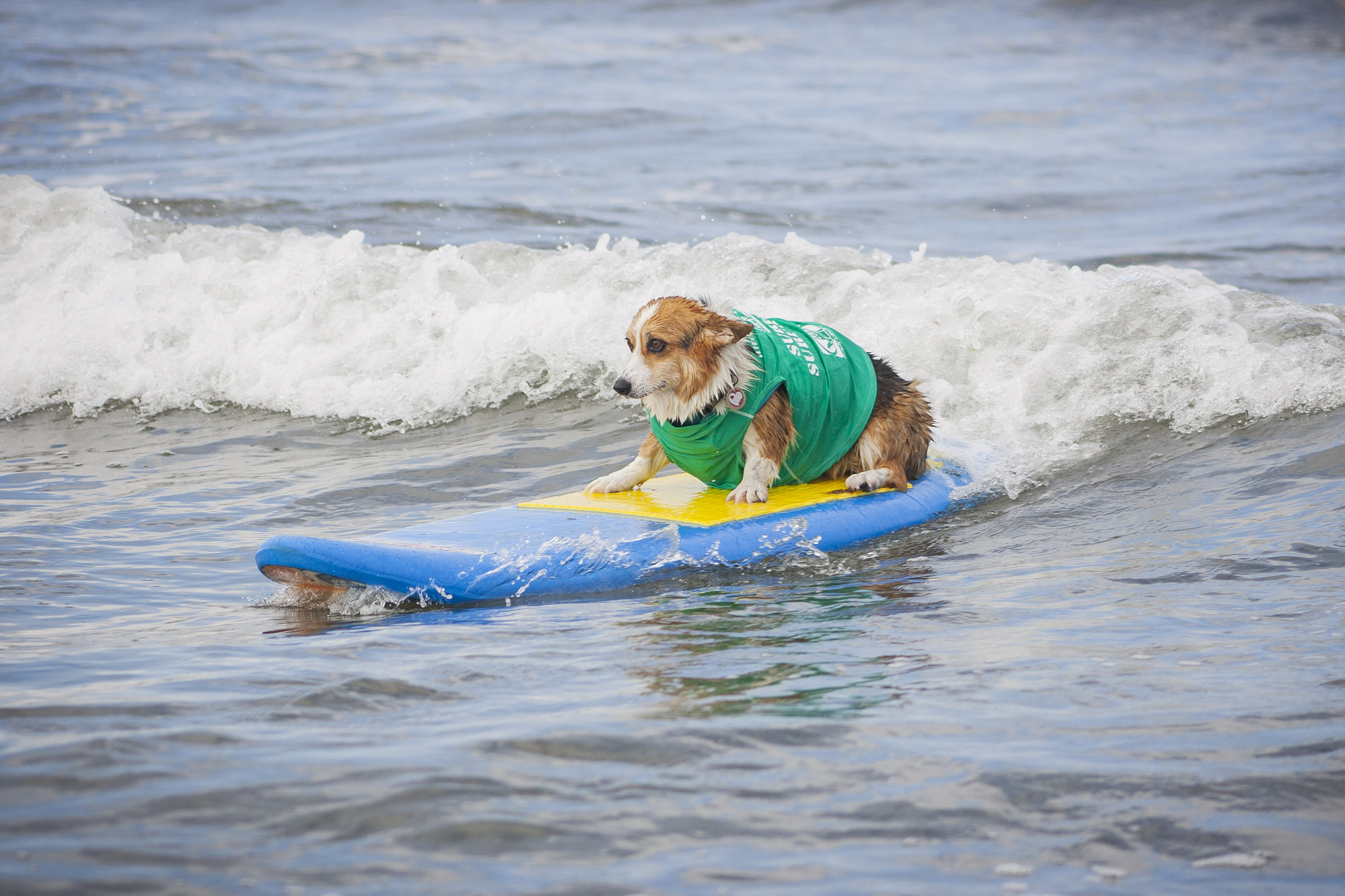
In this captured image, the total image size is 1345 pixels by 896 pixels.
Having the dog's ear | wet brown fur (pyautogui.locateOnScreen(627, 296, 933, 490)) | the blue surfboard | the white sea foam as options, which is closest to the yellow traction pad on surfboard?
the blue surfboard

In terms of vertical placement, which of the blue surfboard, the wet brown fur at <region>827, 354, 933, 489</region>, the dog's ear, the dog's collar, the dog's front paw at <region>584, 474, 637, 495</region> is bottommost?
the blue surfboard

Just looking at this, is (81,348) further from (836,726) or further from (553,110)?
(553,110)

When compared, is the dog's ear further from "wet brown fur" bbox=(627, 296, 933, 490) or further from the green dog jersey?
the green dog jersey

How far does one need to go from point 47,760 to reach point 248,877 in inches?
29.3

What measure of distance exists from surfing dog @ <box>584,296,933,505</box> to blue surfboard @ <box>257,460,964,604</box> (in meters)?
0.11

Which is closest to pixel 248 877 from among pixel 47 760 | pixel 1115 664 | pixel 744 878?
pixel 47 760

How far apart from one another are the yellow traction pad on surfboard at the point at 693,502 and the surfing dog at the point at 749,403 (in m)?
0.05

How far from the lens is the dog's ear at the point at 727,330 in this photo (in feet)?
15.4

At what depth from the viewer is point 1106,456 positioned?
6148mm

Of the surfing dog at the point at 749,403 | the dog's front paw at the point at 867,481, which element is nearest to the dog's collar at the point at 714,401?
the surfing dog at the point at 749,403

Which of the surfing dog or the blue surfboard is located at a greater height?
the surfing dog

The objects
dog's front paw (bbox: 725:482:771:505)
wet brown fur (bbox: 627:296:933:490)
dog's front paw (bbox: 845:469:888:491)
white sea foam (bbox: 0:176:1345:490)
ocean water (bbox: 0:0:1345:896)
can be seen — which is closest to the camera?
ocean water (bbox: 0:0:1345:896)

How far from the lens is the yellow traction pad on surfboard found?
479cm

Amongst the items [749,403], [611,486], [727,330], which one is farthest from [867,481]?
[611,486]
